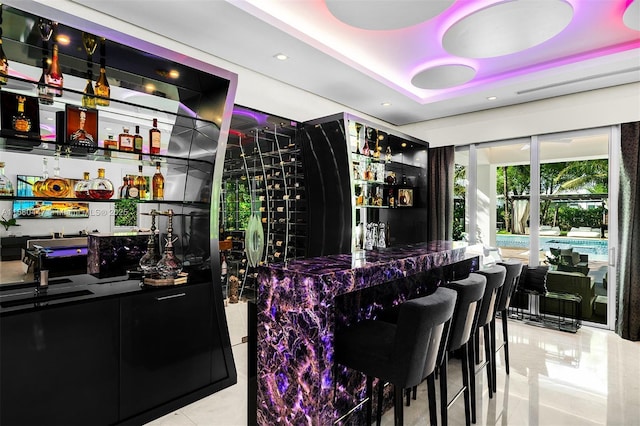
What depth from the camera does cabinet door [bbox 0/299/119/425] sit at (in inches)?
74.8

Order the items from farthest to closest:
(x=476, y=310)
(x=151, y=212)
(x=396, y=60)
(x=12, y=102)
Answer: (x=396, y=60) → (x=151, y=212) → (x=476, y=310) → (x=12, y=102)

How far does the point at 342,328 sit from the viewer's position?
221 centimetres

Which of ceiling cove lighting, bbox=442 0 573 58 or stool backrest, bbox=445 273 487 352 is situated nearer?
stool backrest, bbox=445 273 487 352

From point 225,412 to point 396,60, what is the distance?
161 inches

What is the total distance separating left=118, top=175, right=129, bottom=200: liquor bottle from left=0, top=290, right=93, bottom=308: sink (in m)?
0.74

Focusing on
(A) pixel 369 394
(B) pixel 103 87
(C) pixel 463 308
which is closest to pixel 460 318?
(C) pixel 463 308

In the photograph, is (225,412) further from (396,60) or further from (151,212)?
(396,60)

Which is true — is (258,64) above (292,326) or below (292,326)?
above

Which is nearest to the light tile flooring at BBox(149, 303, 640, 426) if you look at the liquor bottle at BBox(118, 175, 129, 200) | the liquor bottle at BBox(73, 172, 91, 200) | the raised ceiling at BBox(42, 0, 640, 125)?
the liquor bottle at BBox(118, 175, 129, 200)

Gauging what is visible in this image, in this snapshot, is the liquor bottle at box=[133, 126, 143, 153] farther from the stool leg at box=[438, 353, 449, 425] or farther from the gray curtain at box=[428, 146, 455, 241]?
the gray curtain at box=[428, 146, 455, 241]

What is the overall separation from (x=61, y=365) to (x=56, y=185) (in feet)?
3.84

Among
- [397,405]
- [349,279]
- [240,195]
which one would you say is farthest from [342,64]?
[397,405]

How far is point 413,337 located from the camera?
5.58ft

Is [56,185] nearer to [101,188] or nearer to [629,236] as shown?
[101,188]
